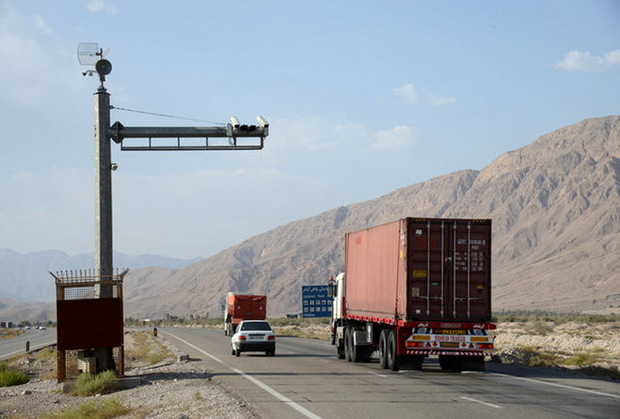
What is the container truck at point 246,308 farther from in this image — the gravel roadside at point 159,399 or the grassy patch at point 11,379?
the gravel roadside at point 159,399

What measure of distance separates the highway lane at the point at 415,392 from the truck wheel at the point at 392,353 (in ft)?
0.90

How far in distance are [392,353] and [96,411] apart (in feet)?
32.2

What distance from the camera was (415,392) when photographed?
18.4 metres

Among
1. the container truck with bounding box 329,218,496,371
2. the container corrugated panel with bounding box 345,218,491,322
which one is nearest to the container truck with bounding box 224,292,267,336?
the container truck with bounding box 329,218,496,371

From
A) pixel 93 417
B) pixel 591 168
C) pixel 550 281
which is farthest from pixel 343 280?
pixel 591 168

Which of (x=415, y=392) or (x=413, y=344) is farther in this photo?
(x=413, y=344)

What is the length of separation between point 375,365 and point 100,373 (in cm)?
913

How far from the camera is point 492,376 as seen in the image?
23.1m

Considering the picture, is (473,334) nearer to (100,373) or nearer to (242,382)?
(242,382)

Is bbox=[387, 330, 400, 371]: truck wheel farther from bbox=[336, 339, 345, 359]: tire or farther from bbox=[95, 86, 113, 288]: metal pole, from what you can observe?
bbox=[95, 86, 113, 288]: metal pole

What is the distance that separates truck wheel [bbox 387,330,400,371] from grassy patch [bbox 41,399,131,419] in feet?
28.6

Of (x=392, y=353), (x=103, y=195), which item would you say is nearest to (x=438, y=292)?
(x=392, y=353)

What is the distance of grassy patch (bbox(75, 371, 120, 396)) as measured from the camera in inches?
840

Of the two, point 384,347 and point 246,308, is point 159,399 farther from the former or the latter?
point 246,308
